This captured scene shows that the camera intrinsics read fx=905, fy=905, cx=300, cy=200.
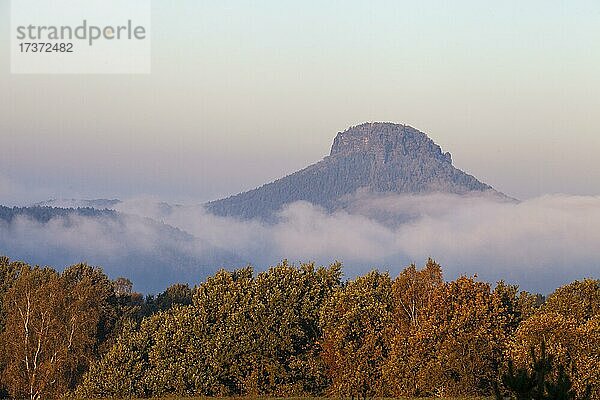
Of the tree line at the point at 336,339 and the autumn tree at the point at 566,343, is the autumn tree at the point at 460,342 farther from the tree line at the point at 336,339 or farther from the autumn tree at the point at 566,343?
the autumn tree at the point at 566,343

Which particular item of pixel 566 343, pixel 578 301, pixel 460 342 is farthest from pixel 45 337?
pixel 566 343

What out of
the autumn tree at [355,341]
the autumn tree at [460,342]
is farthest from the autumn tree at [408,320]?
the autumn tree at [355,341]

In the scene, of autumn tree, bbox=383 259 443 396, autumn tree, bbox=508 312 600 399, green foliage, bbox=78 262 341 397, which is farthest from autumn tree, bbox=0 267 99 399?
autumn tree, bbox=508 312 600 399

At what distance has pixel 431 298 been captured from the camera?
69.9 m

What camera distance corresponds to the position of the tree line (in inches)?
2443

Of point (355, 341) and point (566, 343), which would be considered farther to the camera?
point (355, 341)

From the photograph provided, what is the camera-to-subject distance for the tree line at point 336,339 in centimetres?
6206

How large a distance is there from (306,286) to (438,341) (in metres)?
15.6

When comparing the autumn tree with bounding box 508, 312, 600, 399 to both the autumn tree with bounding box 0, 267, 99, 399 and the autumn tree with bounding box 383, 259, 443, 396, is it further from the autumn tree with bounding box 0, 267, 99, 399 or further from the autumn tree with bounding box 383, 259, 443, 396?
the autumn tree with bounding box 0, 267, 99, 399

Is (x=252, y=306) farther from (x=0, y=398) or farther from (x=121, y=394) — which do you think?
(x=0, y=398)

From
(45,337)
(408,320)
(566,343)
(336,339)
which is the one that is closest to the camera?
(566,343)

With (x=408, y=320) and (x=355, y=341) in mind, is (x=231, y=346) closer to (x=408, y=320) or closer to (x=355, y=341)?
(x=355, y=341)

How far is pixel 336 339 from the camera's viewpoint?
6844 centimetres

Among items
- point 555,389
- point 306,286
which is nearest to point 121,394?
point 306,286
